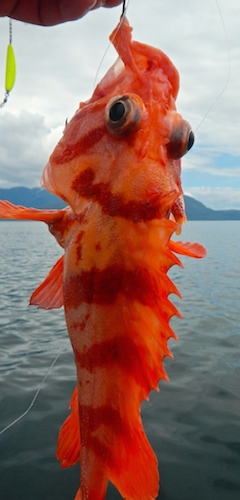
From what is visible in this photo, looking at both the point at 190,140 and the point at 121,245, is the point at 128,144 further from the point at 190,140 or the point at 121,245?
the point at 121,245

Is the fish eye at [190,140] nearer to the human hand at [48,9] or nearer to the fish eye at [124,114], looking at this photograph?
the fish eye at [124,114]

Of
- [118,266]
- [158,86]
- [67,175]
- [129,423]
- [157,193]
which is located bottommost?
[129,423]

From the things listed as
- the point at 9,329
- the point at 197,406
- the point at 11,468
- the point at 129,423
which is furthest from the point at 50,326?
the point at 129,423

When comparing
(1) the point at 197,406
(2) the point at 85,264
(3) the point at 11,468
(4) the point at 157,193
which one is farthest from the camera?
(1) the point at 197,406

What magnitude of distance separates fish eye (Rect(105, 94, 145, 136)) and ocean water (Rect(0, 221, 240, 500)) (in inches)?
125

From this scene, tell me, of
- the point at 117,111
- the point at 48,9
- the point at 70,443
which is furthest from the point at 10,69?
the point at 70,443

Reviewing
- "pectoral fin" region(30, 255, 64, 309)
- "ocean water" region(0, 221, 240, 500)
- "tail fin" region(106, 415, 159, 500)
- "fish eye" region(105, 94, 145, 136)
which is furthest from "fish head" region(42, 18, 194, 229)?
"ocean water" region(0, 221, 240, 500)

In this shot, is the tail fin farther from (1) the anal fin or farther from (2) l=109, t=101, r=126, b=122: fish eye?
(2) l=109, t=101, r=126, b=122: fish eye

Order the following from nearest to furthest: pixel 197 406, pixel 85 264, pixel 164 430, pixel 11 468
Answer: pixel 85 264 → pixel 11 468 → pixel 164 430 → pixel 197 406

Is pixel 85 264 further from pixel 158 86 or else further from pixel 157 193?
pixel 158 86

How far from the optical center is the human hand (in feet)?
9.06

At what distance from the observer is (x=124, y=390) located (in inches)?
78.1

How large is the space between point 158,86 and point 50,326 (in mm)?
15300

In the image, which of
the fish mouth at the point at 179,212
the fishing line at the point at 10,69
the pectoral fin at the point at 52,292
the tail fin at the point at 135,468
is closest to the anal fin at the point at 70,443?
the tail fin at the point at 135,468
